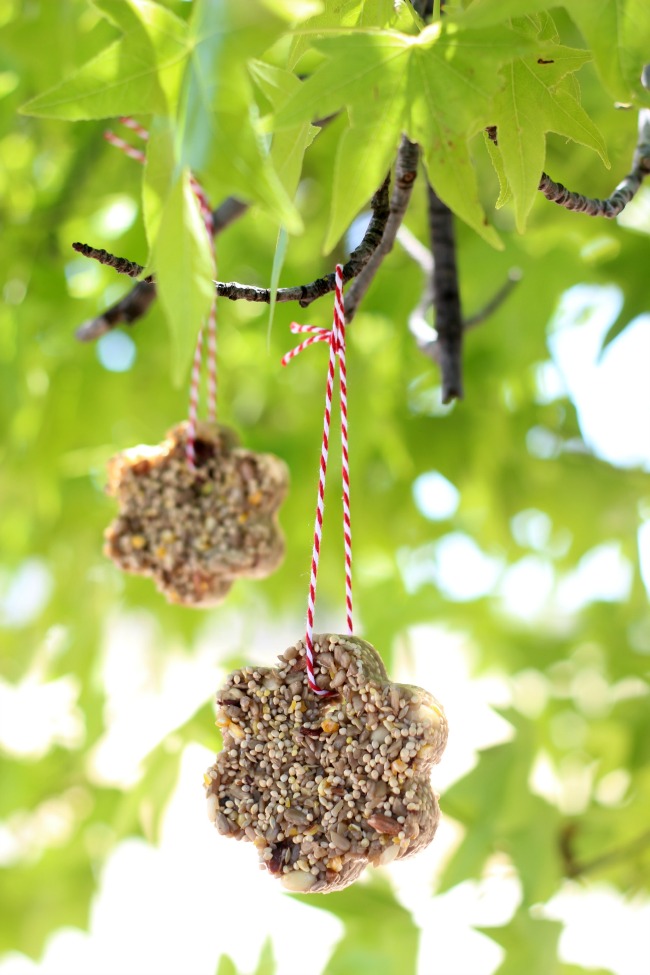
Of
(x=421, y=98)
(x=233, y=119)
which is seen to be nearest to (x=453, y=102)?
(x=421, y=98)

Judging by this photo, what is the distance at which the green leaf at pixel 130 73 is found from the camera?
1.34 ft

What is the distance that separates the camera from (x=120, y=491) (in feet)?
Result: 2.56

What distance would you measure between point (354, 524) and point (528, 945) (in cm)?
58

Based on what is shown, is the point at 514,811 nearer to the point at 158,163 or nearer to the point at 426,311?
the point at 426,311

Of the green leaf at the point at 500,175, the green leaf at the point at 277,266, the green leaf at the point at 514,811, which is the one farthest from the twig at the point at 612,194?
the green leaf at the point at 514,811

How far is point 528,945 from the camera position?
963mm

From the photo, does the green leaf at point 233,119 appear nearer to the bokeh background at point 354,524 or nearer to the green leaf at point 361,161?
the green leaf at point 361,161

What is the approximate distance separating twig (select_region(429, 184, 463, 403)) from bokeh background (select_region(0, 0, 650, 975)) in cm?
16

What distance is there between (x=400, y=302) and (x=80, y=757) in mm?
945

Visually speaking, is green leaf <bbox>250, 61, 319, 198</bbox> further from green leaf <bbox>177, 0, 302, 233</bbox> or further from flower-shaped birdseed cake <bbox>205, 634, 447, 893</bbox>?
flower-shaped birdseed cake <bbox>205, 634, 447, 893</bbox>

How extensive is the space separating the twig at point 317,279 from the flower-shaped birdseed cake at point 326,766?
19 cm

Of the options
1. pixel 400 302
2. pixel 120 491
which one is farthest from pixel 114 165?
pixel 120 491

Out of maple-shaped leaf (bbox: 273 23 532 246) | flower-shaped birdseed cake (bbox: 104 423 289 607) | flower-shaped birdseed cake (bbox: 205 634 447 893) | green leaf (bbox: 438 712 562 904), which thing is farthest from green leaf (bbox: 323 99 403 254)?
green leaf (bbox: 438 712 562 904)

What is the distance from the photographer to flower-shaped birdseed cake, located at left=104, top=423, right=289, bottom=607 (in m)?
0.75
